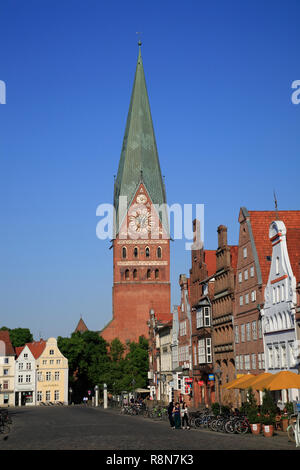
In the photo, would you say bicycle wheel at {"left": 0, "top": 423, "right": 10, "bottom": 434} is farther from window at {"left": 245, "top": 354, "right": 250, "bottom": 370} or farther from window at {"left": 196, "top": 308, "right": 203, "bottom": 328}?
window at {"left": 196, "top": 308, "right": 203, "bottom": 328}

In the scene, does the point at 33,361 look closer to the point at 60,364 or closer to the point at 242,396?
the point at 60,364

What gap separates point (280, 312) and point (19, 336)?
97.3 m

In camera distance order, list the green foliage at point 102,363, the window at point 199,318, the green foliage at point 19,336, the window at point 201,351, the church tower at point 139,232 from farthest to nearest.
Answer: the green foliage at point 19,336 → the church tower at point 139,232 → the green foliage at point 102,363 → the window at point 199,318 → the window at point 201,351

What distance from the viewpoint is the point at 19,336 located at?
134 metres

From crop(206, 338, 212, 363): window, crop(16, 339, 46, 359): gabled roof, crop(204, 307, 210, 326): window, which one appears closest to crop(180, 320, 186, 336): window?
crop(206, 338, 212, 363): window

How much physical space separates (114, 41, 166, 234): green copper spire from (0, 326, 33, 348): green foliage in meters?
31.2

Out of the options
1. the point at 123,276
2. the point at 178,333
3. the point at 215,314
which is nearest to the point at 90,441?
the point at 215,314

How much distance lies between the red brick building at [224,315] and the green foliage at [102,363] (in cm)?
3398

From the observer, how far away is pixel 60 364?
12212 cm

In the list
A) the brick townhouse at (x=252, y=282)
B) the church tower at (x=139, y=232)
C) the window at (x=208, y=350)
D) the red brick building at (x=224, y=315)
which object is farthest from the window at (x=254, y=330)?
the church tower at (x=139, y=232)

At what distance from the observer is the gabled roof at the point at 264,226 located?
49.9 metres

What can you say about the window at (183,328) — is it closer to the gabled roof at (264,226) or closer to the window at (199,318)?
the window at (199,318)

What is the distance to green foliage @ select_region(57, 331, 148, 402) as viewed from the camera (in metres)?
98.9

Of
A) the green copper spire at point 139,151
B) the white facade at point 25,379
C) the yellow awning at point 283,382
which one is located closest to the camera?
the yellow awning at point 283,382
